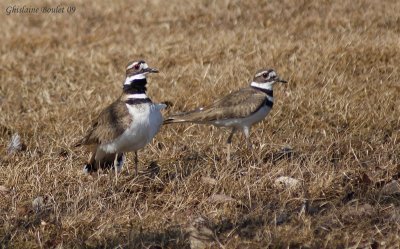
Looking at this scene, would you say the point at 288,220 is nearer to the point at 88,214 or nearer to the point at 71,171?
the point at 88,214

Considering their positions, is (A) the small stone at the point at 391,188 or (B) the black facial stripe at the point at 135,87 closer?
(A) the small stone at the point at 391,188

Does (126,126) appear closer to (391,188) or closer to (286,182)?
(286,182)

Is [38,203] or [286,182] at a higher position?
[38,203]

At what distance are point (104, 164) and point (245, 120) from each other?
49.9 inches

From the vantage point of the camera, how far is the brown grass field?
5395 mm

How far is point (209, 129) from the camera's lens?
308 inches

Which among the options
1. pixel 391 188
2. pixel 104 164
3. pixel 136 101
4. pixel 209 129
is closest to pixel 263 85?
pixel 209 129

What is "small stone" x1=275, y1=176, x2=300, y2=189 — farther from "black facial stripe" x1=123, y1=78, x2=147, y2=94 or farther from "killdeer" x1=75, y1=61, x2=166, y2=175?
"black facial stripe" x1=123, y1=78, x2=147, y2=94

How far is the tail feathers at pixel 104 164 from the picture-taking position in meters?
6.47

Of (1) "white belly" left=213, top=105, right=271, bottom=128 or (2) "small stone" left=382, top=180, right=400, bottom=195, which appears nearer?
(2) "small stone" left=382, top=180, right=400, bottom=195

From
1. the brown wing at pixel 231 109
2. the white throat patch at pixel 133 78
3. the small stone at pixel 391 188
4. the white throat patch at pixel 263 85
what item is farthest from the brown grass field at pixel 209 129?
the white throat patch at pixel 133 78

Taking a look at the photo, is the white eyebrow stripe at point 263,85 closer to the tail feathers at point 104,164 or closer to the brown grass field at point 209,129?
the brown grass field at point 209,129

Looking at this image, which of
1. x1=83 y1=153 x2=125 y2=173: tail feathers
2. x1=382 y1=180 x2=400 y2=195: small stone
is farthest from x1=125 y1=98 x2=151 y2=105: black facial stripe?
x1=382 y1=180 x2=400 y2=195: small stone

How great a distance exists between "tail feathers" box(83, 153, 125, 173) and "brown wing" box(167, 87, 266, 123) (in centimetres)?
71
